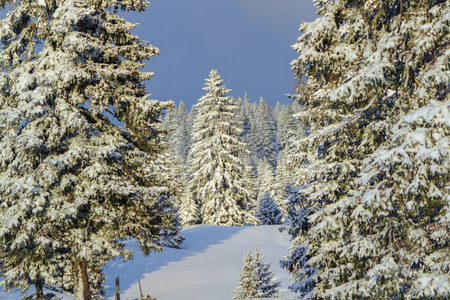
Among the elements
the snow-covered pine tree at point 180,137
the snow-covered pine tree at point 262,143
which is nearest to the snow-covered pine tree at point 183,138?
the snow-covered pine tree at point 180,137

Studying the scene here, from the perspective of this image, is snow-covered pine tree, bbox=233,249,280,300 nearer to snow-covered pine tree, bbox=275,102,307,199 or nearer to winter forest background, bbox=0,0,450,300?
winter forest background, bbox=0,0,450,300

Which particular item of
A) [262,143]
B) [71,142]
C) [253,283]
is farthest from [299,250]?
[262,143]

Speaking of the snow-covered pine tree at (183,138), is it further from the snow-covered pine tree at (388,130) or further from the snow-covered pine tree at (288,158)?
the snow-covered pine tree at (388,130)

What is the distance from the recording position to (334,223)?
7.08 metres

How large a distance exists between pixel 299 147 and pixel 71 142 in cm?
579

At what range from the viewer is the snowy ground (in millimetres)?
19328

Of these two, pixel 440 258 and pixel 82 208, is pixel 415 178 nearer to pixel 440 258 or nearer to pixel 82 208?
pixel 440 258

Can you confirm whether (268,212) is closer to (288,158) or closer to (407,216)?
(288,158)

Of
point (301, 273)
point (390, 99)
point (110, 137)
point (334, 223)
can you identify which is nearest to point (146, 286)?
point (301, 273)

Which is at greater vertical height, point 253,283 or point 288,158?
point 288,158

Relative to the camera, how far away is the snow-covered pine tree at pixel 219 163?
1292 inches

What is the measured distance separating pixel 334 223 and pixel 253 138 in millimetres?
76883

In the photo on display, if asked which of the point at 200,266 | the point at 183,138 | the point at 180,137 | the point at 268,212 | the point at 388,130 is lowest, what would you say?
the point at 200,266

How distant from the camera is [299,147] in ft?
32.9
